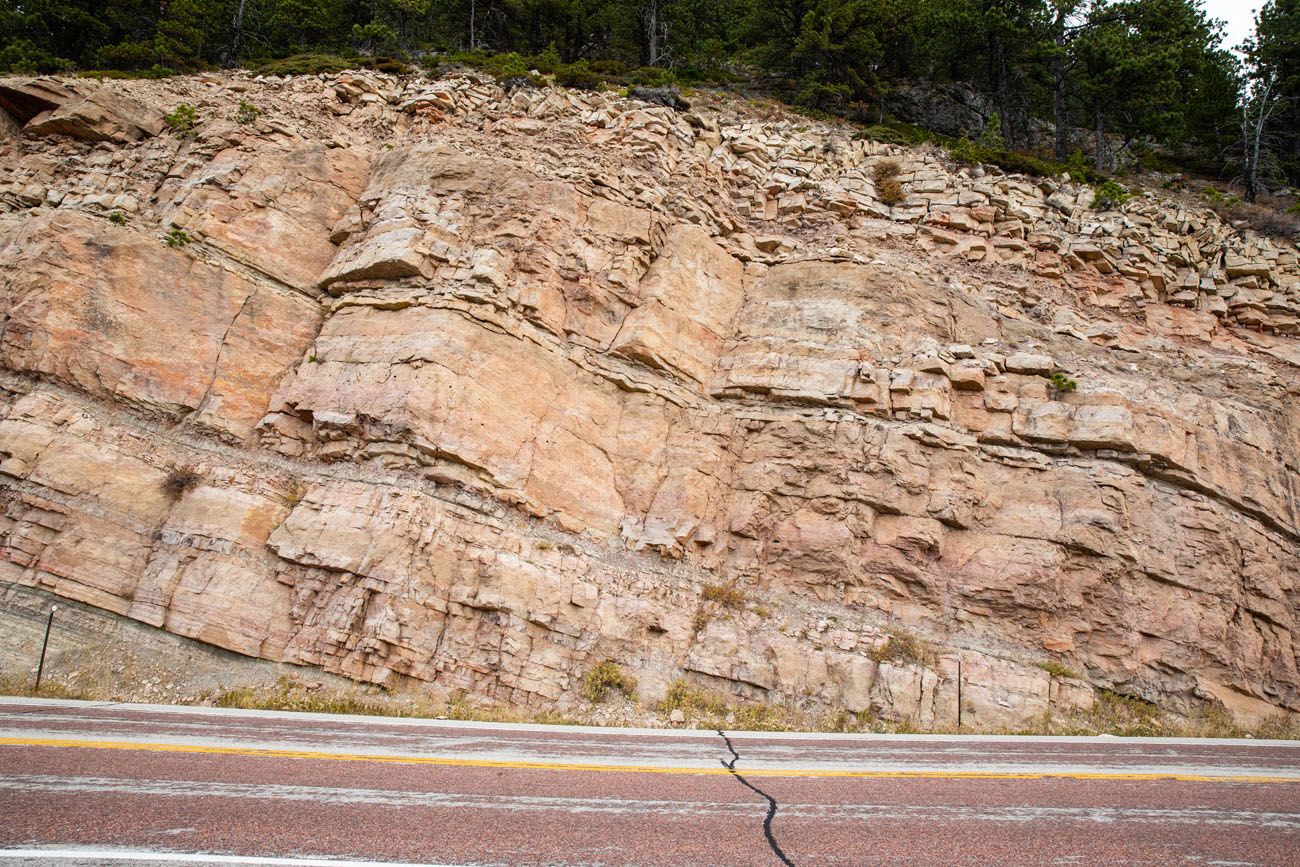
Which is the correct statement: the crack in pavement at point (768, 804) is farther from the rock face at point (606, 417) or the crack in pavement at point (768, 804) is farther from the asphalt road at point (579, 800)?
the rock face at point (606, 417)

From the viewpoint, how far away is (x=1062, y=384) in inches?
607

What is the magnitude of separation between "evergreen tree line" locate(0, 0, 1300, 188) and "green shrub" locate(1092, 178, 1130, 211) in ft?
17.6

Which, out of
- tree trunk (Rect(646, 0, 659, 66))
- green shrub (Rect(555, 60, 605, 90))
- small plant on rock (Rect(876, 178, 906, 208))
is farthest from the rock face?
tree trunk (Rect(646, 0, 659, 66))

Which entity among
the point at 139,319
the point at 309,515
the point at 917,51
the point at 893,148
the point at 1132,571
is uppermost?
the point at 917,51

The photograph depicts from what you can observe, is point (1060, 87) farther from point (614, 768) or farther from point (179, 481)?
point (179, 481)

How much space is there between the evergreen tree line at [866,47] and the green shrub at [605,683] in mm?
19410

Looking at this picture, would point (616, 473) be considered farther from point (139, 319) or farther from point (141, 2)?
point (141, 2)

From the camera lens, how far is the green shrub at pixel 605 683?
10812 millimetres

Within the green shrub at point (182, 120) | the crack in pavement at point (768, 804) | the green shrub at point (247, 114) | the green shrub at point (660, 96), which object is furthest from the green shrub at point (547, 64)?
the crack in pavement at point (768, 804)

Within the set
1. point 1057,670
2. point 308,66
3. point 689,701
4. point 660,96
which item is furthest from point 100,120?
point 1057,670

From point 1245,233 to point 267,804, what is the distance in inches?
1046

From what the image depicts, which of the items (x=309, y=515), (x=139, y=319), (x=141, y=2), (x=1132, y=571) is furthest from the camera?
(x=141, y=2)

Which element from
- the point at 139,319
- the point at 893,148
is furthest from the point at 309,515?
the point at 893,148

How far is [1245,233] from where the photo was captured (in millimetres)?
19859
